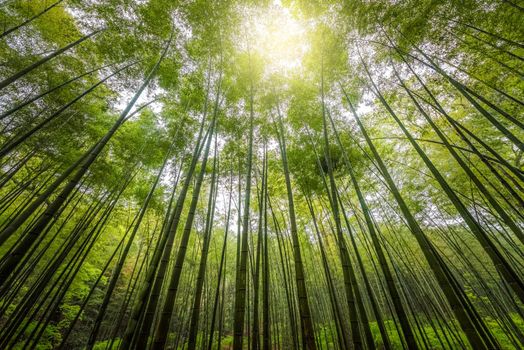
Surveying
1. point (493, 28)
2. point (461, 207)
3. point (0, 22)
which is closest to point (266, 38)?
point (493, 28)

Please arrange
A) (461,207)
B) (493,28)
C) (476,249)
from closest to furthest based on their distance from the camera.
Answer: (461,207), (493,28), (476,249)

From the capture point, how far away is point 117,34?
3.79m

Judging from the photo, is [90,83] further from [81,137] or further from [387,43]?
[387,43]

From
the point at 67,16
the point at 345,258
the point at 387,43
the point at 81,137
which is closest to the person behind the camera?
the point at 345,258

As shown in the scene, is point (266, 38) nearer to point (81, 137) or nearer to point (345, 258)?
point (345, 258)

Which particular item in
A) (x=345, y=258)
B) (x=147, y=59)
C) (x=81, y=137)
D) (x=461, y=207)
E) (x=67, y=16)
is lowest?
(x=345, y=258)

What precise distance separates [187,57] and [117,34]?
4.01 feet

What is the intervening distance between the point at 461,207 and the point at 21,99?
7805mm

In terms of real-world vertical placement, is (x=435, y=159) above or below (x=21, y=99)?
below

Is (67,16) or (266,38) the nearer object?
(67,16)

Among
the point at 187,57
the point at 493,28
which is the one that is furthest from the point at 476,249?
the point at 187,57

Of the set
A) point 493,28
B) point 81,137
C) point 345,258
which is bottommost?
point 345,258

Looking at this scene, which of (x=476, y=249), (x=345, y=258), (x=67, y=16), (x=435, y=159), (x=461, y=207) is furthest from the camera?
(x=476, y=249)

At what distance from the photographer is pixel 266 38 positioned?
446 centimetres
